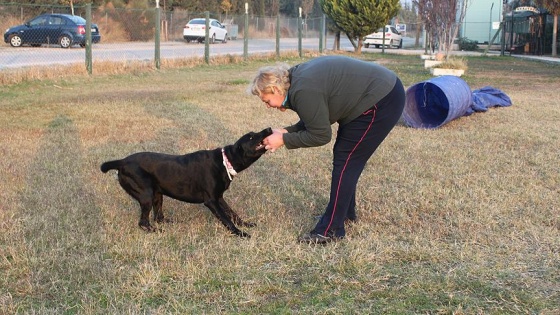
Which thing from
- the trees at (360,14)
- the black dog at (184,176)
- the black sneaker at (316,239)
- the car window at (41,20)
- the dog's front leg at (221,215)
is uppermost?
the trees at (360,14)

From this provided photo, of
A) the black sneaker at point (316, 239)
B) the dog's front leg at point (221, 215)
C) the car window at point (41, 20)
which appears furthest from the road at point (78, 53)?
the black sneaker at point (316, 239)

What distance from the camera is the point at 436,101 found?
10188mm

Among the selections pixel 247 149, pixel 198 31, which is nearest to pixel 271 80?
pixel 247 149

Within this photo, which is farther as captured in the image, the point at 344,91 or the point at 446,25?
the point at 446,25

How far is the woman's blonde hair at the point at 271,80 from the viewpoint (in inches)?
154

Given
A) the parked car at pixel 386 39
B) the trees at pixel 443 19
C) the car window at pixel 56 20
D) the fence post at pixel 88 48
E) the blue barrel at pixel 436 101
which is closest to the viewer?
the blue barrel at pixel 436 101

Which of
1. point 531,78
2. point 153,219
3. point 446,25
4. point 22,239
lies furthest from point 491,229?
point 446,25

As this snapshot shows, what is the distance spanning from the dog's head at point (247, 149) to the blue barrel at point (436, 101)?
5.28 metres

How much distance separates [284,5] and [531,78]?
57.5 metres

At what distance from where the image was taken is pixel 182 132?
8.39 m

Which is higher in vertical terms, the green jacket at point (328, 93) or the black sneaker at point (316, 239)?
the green jacket at point (328, 93)

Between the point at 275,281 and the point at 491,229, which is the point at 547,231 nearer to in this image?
the point at 491,229

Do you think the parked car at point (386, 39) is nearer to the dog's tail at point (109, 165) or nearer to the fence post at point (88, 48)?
the fence post at point (88, 48)

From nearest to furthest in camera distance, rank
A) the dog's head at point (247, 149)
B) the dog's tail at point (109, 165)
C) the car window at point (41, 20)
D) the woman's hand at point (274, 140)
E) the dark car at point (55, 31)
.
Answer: the woman's hand at point (274, 140) < the dog's head at point (247, 149) < the dog's tail at point (109, 165) < the dark car at point (55, 31) < the car window at point (41, 20)
